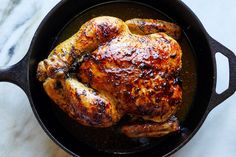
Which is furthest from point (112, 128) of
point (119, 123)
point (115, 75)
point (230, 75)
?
point (230, 75)

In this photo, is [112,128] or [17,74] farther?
[112,128]

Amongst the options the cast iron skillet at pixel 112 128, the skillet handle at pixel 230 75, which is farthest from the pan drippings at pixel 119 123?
the skillet handle at pixel 230 75

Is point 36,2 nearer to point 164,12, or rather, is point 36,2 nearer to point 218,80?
point 164,12

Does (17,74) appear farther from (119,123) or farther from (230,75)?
(230,75)

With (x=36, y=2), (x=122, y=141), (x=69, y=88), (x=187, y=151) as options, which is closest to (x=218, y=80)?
(x=187, y=151)

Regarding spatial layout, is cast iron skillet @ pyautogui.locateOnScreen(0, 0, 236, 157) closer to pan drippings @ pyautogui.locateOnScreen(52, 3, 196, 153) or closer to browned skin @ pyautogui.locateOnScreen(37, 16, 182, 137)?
pan drippings @ pyautogui.locateOnScreen(52, 3, 196, 153)

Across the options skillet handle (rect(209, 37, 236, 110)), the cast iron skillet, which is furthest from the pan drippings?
skillet handle (rect(209, 37, 236, 110))
